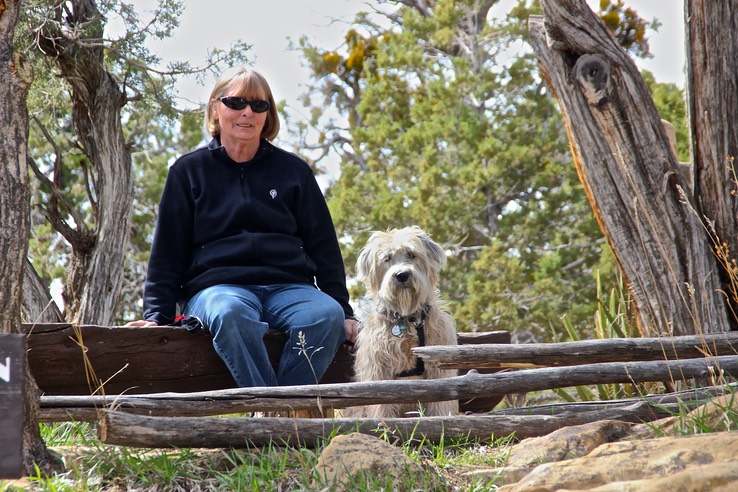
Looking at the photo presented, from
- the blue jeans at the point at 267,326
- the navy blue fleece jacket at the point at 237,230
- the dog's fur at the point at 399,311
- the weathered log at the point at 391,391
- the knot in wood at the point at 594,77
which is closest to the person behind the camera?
the weathered log at the point at 391,391

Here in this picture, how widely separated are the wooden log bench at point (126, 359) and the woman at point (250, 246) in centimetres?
14

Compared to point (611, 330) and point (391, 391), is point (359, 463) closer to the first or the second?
point (391, 391)

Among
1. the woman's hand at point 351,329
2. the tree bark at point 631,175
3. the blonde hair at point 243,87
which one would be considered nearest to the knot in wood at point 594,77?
the tree bark at point 631,175

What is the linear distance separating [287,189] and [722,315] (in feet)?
10.3

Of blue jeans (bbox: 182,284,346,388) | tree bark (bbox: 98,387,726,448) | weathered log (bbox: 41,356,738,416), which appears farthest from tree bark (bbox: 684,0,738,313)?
blue jeans (bbox: 182,284,346,388)

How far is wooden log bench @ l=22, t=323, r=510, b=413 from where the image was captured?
4.51 m

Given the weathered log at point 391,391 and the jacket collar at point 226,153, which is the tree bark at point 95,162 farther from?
the weathered log at point 391,391

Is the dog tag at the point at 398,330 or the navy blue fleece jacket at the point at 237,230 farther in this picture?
the dog tag at the point at 398,330

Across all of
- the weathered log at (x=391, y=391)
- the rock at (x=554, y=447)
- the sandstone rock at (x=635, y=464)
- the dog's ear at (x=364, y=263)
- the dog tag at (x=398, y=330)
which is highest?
the dog's ear at (x=364, y=263)

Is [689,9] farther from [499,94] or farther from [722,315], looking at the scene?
[499,94]

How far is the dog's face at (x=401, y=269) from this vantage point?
5438 millimetres

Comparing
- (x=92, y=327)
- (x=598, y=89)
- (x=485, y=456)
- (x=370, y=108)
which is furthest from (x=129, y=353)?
(x=370, y=108)

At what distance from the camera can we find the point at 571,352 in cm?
478

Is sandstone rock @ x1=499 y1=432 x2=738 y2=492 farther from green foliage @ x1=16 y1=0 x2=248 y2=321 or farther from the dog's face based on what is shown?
green foliage @ x1=16 y1=0 x2=248 y2=321
